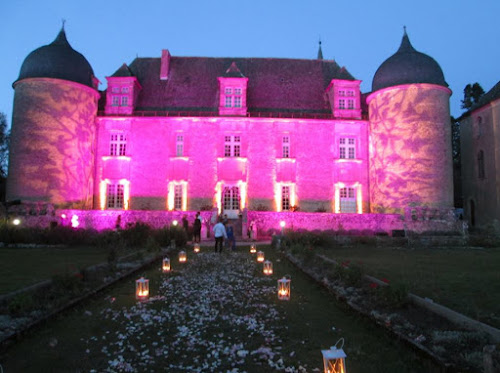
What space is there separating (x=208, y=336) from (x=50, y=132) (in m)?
23.0

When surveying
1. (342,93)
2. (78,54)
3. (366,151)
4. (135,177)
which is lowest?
(135,177)

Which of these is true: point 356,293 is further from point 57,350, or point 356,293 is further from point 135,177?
point 135,177

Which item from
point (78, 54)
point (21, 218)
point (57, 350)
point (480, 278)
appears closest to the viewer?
point (57, 350)

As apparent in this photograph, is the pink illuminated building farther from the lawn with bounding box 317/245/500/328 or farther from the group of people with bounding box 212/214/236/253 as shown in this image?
the lawn with bounding box 317/245/500/328

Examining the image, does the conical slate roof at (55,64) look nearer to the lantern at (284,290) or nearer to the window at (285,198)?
the window at (285,198)

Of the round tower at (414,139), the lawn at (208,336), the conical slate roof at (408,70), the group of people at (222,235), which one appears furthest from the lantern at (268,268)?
the conical slate roof at (408,70)

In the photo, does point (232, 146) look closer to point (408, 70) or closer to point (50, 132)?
point (50, 132)

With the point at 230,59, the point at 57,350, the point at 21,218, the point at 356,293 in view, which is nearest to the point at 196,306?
the point at 57,350

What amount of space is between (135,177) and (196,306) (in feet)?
68.2

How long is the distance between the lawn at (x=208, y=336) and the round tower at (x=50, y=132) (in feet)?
60.6

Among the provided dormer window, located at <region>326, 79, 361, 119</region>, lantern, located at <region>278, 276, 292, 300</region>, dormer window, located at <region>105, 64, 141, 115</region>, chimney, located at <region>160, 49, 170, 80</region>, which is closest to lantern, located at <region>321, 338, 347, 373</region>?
lantern, located at <region>278, 276, 292, 300</region>

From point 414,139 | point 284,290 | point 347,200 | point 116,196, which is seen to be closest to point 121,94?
point 116,196

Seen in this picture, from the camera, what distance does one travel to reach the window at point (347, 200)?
2652cm

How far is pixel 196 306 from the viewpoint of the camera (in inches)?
265
